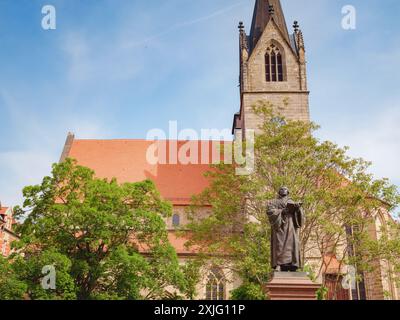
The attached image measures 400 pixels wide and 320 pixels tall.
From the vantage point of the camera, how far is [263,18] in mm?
29641

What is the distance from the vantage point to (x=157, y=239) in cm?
1923

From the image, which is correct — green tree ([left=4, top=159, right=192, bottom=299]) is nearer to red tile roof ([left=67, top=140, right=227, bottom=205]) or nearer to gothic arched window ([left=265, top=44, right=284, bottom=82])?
red tile roof ([left=67, top=140, right=227, bottom=205])

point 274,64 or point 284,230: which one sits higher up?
point 274,64

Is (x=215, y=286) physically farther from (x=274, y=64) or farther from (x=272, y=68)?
(x=274, y=64)

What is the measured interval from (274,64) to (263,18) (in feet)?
12.2

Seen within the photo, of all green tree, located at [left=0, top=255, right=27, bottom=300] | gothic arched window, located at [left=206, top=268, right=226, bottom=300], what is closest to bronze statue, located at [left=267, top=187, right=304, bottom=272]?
green tree, located at [left=0, top=255, right=27, bottom=300]

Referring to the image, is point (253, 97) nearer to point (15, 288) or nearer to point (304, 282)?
point (15, 288)

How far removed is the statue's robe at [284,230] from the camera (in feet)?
29.2

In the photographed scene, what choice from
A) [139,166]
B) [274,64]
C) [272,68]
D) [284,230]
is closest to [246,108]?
[272,68]

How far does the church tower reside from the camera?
87.2 ft

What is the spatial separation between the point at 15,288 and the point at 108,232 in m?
3.91

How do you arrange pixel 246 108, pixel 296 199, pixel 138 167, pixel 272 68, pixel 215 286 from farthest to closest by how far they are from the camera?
pixel 138 167
pixel 272 68
pixel 246 108
pixel 215 286
pixel 296 199

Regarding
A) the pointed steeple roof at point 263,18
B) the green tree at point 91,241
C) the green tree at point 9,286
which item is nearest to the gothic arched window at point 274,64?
the pointed steeple roof at point 263,18
